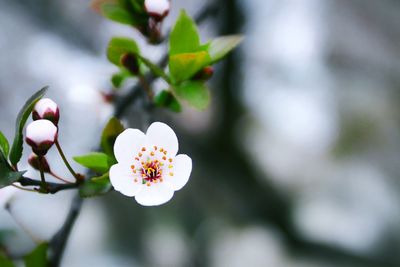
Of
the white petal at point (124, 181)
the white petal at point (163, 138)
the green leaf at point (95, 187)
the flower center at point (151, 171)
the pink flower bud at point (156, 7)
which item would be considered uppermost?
the pink flower bud at point (156, 7)

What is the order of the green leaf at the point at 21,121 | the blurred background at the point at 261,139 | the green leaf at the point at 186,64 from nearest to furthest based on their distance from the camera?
the green leaf at the point at 21,121, the green leaf at the point at 186,64, the blurred background at the point at 261,139

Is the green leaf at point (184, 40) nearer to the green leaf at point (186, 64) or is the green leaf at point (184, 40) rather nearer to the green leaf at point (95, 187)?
the green leaf at point (186, 64)

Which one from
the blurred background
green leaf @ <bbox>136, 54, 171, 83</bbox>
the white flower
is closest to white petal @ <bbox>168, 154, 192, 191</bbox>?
the white flower

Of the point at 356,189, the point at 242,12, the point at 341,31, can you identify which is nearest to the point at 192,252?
the point at 356,189

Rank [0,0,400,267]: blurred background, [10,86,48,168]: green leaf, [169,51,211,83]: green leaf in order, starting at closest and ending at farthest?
[10,86,48,168]: green leaf
[169,51,211,83]: green leaf
[0,0,400,267]: blurred background

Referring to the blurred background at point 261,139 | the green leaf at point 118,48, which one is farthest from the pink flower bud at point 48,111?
the blurred background at point 261,139

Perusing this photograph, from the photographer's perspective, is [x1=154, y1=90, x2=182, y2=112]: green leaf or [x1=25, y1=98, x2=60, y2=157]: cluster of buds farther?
[x1=154, y1=90, x2=182, y2=112]: green leaf

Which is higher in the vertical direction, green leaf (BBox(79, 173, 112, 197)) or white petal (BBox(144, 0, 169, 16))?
white petal (BBox(144, 0, 169, 16))

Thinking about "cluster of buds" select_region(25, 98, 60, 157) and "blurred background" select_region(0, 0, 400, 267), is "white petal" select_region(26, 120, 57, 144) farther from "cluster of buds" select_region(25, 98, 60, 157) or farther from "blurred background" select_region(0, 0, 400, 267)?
"blurred background" select_region(0, 0, 400, 267)
